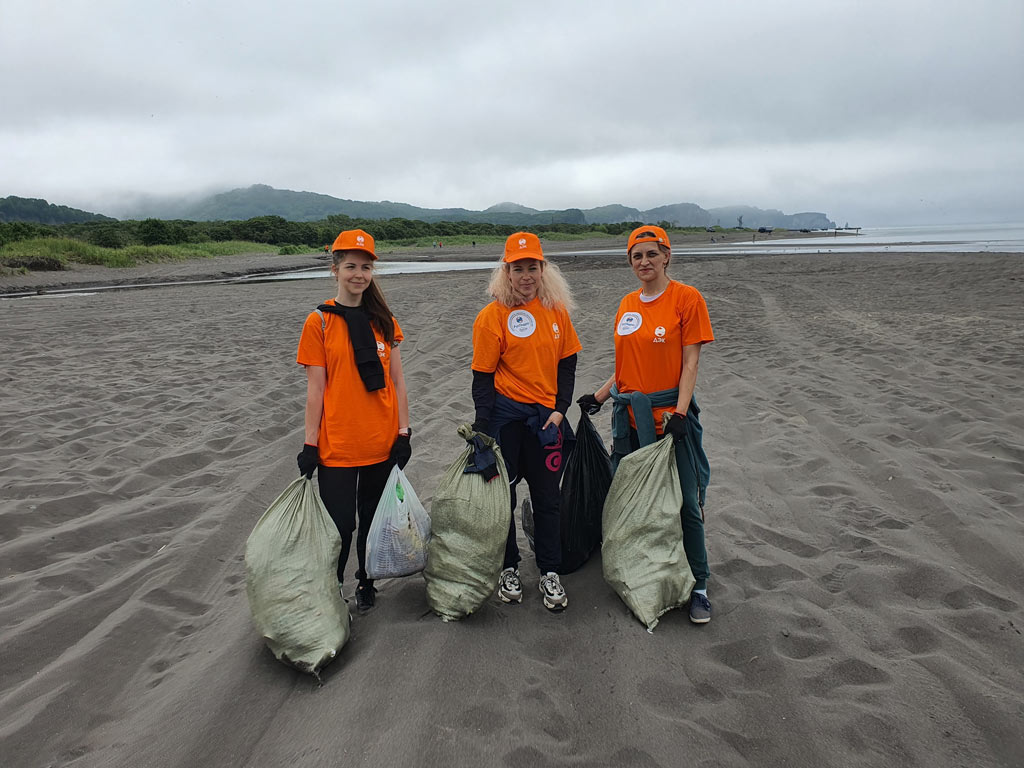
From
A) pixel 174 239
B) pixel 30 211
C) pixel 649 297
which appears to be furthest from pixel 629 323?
pixel 30 211

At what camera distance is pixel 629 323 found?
267 cm

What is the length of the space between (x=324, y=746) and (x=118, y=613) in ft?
5.14

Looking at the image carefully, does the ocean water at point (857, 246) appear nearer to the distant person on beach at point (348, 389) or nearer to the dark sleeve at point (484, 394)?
the dark sleeve at point (484, 394)

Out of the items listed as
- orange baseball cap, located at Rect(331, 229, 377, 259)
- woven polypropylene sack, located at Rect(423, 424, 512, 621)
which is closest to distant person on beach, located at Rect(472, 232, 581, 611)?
woven polypropylene sack, located at Rect(423, 424, 512, 621)

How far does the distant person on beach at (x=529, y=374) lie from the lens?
2.61 m

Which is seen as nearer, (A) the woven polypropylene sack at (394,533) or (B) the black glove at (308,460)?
(B) the black glove at (308,460)

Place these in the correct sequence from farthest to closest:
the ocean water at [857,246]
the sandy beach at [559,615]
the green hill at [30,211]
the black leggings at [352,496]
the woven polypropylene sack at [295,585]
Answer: the green hill at [30,211], the ocean water at [857,246], the black leggings at [352,496], the woven polypropylene sack at [295,585], the sandy beach at [559,615]

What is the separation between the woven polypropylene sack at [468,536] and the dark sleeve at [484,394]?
117 millimetres

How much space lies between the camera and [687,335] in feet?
8.40

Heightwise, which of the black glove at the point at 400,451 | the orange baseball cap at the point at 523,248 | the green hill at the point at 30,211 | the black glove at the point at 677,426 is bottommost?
the black glove at the point at 400,451

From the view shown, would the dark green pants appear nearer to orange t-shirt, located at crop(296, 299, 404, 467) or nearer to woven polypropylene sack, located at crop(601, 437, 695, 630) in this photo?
woven polypropylene sack, located at crop(601, 437, 695, 630)

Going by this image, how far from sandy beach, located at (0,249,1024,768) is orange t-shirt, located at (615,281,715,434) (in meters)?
1.09

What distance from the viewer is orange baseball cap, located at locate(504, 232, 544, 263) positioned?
257 centimetres

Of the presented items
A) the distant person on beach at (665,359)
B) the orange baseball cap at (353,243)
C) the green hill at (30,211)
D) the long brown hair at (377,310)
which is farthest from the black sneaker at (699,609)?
the green hill at (30,211)
